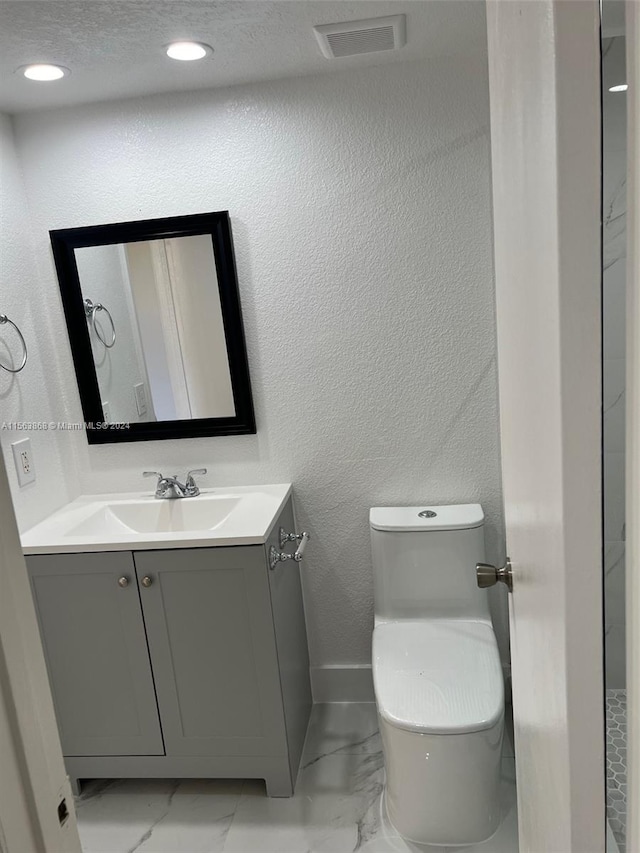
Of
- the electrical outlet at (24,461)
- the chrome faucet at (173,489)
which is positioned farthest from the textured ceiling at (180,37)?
the chrome faucet at (173,489)

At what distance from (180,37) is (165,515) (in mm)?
1465

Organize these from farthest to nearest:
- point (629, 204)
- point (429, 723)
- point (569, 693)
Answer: point (429, 723) → point (569, 693) → point (629, 204)

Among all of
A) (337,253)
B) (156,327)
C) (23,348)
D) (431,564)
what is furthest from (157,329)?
(431,564)

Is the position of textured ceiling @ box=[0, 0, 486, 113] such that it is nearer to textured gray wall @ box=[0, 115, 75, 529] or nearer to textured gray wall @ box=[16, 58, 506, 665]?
textured gray wall @ box=[16, 58, 506, 665]

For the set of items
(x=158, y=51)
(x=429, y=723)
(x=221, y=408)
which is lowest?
(x=429, y=723)

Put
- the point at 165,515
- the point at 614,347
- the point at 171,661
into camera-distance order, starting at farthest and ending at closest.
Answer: the point at 165,515 → the point at 171,661 → the point at 614,347

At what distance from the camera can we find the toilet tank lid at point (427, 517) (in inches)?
85.4

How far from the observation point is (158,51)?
1829 mm

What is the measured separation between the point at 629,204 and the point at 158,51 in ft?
5.67

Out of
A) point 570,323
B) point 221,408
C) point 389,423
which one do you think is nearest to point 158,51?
point 221,408

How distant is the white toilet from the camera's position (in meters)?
1.68

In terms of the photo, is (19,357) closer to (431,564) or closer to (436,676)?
(431,564)

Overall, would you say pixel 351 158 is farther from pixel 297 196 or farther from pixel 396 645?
pixel 396 645

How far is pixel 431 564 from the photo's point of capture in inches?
86.0
